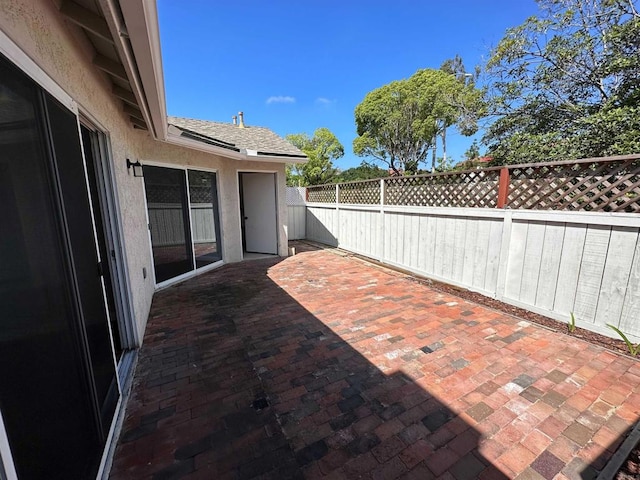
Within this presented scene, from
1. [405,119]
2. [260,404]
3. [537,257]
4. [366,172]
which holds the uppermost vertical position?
[405,119]

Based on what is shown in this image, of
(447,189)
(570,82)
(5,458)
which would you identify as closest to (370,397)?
(5,458)

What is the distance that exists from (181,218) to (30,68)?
4563 mm

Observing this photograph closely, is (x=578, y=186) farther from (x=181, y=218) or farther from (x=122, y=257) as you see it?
(x=181, y=218)

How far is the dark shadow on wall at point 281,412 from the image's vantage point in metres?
1.79

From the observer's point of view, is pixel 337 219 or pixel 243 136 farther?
pixel 337 219

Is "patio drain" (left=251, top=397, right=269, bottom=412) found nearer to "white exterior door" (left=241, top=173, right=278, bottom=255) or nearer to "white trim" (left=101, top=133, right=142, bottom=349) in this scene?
"white trim" (left=101, top=133, right=142, bottom=349)

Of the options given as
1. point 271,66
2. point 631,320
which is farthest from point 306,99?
point 631,320

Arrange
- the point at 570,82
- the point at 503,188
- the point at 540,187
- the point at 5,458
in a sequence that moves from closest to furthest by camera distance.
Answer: the point at 5,458
the point at 540,187
the point at 503,188
the point at 570,82

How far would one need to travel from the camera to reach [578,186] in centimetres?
347

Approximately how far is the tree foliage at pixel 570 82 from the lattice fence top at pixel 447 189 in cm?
436

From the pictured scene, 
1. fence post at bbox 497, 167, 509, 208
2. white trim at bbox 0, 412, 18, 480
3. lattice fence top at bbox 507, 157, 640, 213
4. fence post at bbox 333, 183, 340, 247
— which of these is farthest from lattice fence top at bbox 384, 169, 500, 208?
white trim at bbox 0, 412, 18, 480

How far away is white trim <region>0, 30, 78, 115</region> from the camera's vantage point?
1089 mm

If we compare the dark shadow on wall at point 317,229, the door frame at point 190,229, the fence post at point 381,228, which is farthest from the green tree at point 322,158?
the door frame at point 190,229

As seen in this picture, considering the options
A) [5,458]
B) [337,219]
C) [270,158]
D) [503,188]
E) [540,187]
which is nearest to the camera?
[5,458]
